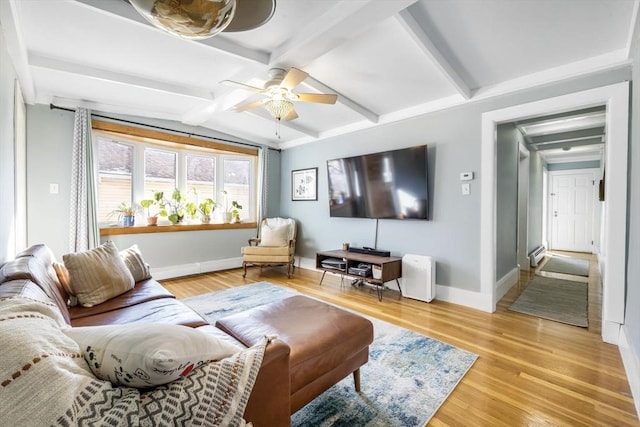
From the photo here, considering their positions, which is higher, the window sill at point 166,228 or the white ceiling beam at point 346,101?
the white ceiling beam at point 346,101

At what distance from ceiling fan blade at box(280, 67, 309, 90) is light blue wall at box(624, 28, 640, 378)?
7.42 feet

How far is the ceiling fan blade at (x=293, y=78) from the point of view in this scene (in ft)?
7.18

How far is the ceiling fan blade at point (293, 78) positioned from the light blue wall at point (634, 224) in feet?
7.42

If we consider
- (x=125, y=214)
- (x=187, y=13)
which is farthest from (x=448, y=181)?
(x=125, y=214)

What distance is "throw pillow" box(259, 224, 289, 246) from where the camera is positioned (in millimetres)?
4609

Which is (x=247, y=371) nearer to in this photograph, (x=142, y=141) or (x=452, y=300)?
(x=452, y=300)

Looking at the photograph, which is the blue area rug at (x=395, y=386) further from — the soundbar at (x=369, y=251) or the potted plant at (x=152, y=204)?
the potted plant at (x=152, y=204)

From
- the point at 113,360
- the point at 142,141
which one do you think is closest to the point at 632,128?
the point at 113,360

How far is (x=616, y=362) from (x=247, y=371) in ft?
8.79

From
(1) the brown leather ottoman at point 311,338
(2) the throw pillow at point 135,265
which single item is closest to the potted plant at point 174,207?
(2) the throw pillow at point 135,265

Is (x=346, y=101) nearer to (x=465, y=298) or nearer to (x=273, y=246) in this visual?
(x=273, y=246)

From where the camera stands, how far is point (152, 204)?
4148 mm

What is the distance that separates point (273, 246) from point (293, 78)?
9.37 feet

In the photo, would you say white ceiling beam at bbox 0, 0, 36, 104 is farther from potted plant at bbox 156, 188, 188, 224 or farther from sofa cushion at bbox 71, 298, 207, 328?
sofa cushion at bbox 71, 298, 207, 328
